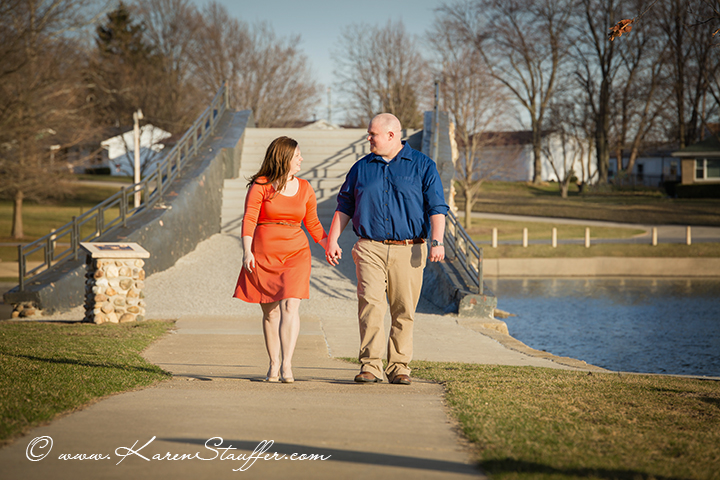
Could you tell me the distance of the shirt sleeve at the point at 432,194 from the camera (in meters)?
5.34

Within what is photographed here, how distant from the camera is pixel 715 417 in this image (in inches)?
178

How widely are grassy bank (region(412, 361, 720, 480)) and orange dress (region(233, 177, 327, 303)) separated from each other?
1455 millimetres

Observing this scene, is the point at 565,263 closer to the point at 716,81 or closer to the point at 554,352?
the point at 554,352

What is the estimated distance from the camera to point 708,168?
46.8 metres

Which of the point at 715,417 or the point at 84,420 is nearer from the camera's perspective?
the point at 84,420

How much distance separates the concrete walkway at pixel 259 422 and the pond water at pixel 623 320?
7.26ft

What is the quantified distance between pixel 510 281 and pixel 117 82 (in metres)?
34.1

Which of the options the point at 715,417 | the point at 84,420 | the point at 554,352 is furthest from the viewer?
the point at 554,352

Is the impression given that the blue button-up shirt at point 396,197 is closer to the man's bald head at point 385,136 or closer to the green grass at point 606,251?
the man's bald head at point 385,136

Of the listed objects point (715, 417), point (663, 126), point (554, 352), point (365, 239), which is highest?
point (663, 126)

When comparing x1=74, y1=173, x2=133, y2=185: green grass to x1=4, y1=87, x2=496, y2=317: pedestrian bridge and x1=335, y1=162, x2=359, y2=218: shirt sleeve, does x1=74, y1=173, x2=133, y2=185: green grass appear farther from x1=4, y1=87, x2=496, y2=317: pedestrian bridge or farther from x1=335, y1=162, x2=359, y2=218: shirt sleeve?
x1=335, y1=162, x2=359, y2=218: shirt sleeve

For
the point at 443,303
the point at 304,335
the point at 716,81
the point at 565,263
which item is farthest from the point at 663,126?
the point at 304,335

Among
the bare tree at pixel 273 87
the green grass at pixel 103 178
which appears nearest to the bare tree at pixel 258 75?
the bare tree at pixel 273 87

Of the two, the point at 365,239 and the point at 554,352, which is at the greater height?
the point at 365,239
